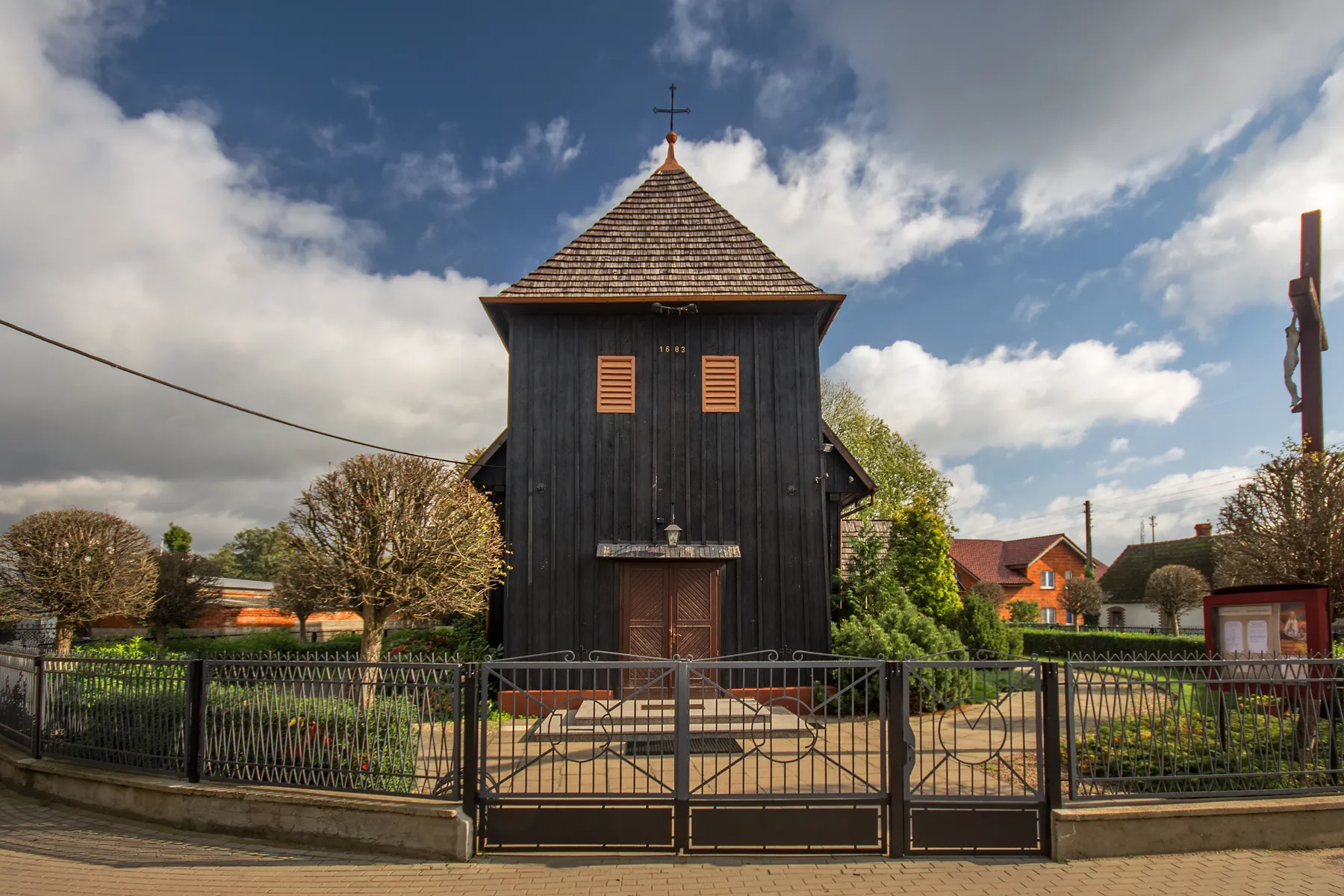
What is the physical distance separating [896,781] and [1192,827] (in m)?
2.49

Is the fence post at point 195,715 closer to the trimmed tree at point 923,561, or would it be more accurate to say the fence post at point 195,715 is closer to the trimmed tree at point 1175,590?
the trimmed tree at point 923,561

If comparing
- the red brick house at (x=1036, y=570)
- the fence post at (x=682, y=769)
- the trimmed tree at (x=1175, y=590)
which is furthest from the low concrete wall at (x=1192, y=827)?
the red brick house at (x=1036, y=570)

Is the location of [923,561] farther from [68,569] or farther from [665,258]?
[68,569]

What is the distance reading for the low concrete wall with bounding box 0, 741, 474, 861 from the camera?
6.86m

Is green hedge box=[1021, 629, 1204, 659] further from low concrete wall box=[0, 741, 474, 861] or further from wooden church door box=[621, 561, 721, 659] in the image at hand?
low concrete wall box=[0, 741, 474, 861]

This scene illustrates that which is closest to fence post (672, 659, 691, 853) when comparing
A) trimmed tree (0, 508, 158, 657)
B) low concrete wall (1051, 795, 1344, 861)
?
low concrete wall (1051, 795, 1344, 861)

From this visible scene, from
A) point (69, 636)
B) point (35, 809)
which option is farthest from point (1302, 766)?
point (69, 636)

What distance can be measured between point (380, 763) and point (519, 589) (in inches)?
246

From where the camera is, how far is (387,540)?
1147cm

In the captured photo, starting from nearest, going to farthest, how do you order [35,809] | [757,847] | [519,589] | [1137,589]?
[757,847], [35,809], [519,589], [1137,589]

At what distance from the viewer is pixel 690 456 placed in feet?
46.6

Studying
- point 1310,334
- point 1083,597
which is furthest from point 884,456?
point 1310,334

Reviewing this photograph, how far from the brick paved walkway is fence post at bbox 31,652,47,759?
2.45m

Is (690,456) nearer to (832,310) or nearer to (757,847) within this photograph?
(832,310)
